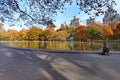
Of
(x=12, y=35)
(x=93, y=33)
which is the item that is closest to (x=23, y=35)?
(x=12, y=35)

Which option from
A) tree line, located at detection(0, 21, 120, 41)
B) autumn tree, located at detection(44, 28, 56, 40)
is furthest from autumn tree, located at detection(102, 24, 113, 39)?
autumn tree, located at detection(44, 28, 56, 40)

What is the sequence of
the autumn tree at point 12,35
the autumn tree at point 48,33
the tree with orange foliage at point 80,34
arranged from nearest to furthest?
the tree with orange foliage at point 80,34
the autumn tree at point 48,33
the autumn tree at point 12,35

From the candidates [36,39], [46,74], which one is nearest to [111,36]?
[36,39]

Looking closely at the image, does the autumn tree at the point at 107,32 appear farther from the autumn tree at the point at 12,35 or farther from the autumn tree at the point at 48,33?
the autumn tree at the point at 12,35

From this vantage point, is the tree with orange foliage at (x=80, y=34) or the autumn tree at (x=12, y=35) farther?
the autumn tree at (x=12, y=35)

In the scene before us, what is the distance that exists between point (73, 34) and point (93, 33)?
1428 cm

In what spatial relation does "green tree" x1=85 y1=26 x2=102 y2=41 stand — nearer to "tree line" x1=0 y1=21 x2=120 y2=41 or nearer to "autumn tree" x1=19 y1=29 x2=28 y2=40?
"tree line" x1=0 y1=21 x2=120 y2=41

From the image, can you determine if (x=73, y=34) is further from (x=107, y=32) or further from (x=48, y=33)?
(x=107, y=32)

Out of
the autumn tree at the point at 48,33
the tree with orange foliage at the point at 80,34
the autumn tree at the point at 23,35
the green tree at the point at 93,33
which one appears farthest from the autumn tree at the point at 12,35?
the green tree at the point at 93,33

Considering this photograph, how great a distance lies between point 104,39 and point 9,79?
229ft

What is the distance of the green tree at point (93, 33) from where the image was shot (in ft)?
251

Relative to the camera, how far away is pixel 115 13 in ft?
24.2

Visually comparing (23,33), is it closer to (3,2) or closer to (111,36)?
(111,36)

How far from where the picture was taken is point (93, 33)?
7694 centimetres
